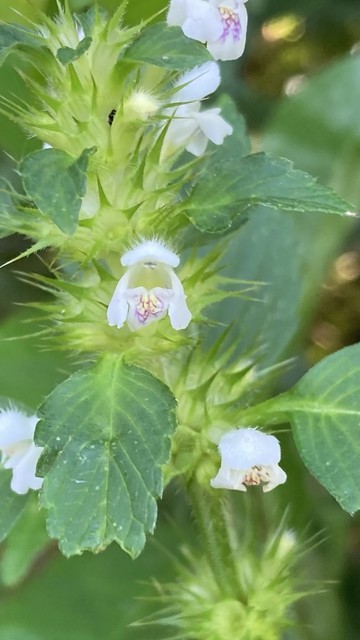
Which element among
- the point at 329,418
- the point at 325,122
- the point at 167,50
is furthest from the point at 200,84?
the point at 325,122

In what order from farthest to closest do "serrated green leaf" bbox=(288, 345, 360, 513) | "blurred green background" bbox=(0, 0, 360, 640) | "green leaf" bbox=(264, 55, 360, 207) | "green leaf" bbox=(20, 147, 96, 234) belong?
"green leaf" bbox=(264, 55, 360, 207) < "blurred green background" bbox=(0, 0, 360, 640) < "serrated green leaf" bbox=(288, 345, 360, 513) < "green leaf" bbox=(20, 147, 96, 234)

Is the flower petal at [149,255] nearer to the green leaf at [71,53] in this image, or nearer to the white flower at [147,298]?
the white flower at [147,298]

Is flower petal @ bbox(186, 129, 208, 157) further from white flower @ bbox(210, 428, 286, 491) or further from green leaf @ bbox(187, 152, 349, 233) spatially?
white flower @ bbox(210, 428, 286, 491)

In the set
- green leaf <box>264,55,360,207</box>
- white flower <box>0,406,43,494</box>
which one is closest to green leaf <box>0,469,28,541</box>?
white flower <box>0,406,43,494</box>

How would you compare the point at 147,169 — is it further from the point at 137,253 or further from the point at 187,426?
the point at 187,426

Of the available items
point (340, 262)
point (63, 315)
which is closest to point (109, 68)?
point (63, 315)

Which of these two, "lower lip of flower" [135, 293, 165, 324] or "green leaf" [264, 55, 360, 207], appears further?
"green leaf" [264, 55, 360, 207]

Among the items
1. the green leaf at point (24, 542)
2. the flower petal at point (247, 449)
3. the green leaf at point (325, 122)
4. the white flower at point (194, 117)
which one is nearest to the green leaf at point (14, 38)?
the white flower at point (194, 117)

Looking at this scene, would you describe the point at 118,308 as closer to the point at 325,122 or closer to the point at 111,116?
the point at 111,116
